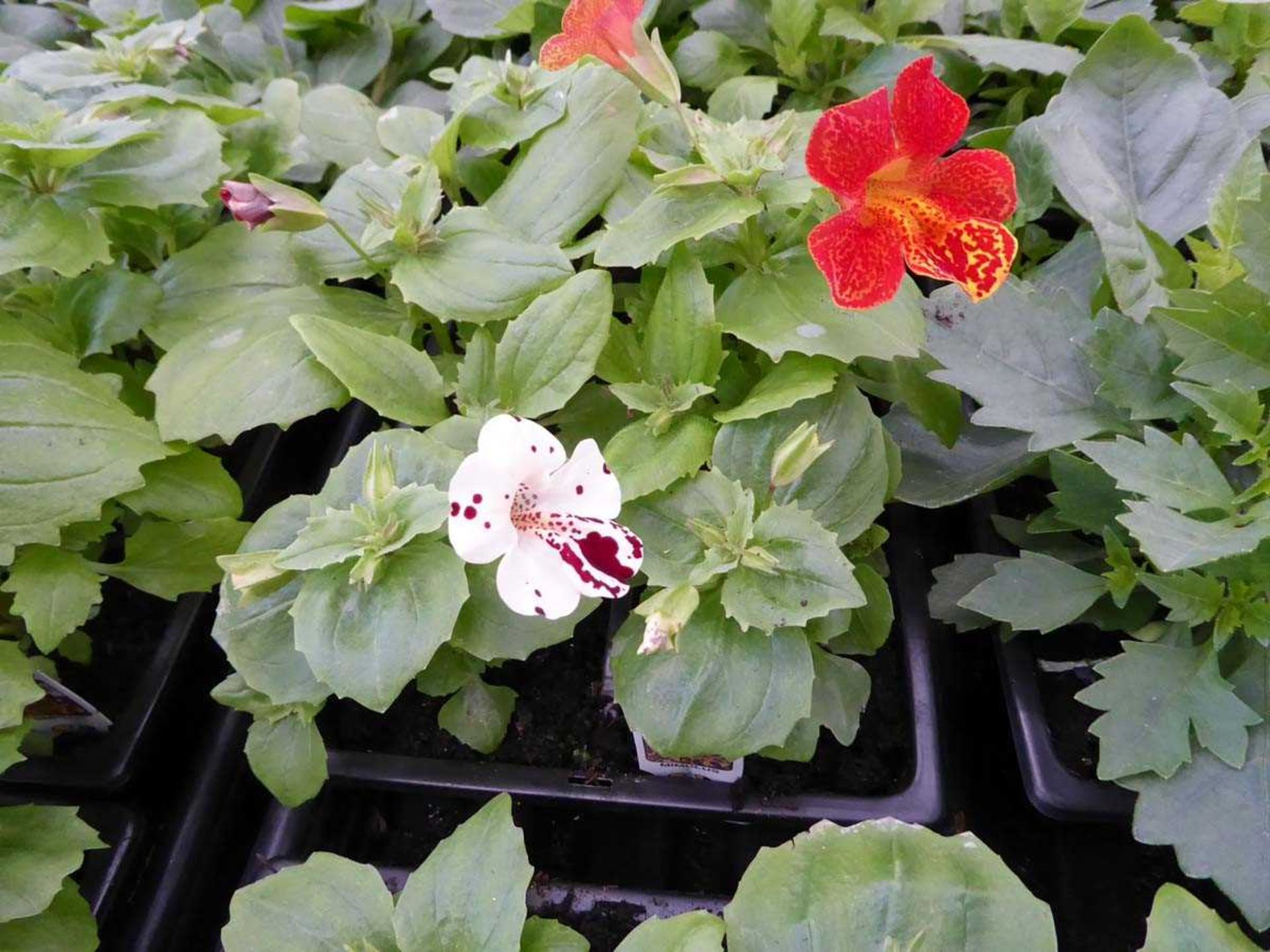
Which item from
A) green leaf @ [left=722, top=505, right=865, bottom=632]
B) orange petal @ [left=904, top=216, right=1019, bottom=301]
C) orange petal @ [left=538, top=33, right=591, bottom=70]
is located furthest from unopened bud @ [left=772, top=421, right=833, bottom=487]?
orange petal @ [left=538, top=33, right=591, bottom=70]

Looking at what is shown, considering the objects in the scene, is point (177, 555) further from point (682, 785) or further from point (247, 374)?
point (682, 785)

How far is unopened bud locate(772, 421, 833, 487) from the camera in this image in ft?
1.98

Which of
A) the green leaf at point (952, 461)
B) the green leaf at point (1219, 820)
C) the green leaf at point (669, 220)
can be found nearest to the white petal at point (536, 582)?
the green leaf at point (669, 220)

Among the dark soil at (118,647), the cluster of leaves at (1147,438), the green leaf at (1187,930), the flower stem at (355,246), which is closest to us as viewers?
the green leaf at (1187,930)

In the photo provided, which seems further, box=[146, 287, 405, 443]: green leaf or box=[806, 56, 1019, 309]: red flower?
box=[146, 287, 405, 443]: green leaf

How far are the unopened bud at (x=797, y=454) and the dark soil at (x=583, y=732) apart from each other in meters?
0.28

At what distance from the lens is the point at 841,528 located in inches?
26.4

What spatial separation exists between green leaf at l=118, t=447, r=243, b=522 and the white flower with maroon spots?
0.31 m

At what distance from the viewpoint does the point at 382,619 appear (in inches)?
24.1

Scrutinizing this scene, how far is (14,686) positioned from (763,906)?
52 cm

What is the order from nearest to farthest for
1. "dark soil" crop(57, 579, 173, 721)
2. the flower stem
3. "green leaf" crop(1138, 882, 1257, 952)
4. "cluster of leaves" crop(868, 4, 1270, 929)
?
"green leaf" crop(1138, 882, 1257, 952) → "cluster of leaves" crop(868, 4, 1270, 929) → the flower stem → "dark soil" crop(57, 579, 173, 721)

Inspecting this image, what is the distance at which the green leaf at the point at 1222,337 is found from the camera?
0.66 m

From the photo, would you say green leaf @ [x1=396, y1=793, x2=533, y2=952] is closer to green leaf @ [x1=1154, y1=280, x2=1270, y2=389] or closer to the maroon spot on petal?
the maroon spot on petal

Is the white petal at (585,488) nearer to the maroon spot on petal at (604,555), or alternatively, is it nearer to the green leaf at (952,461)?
the maroon spot on petal at (604,555)
